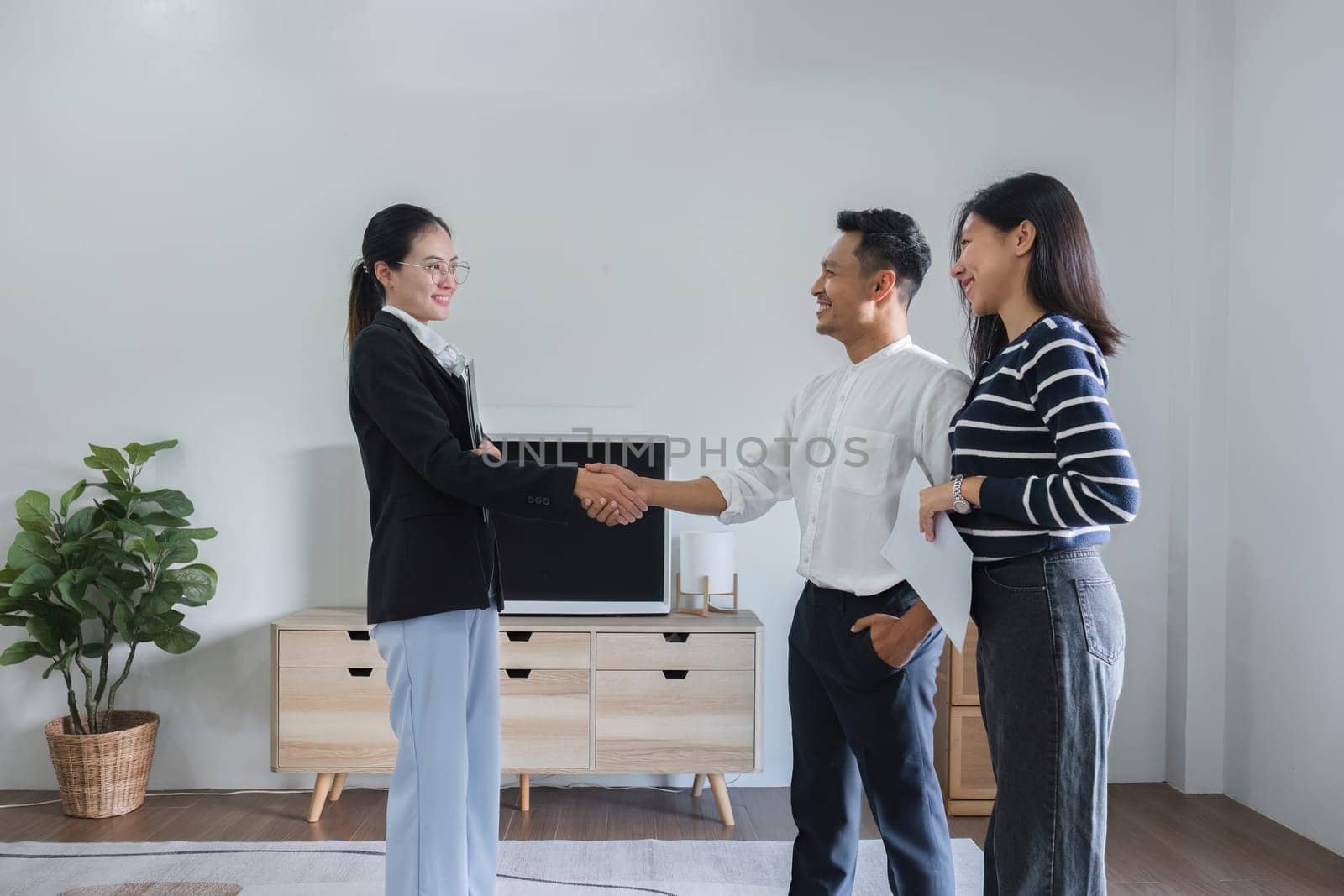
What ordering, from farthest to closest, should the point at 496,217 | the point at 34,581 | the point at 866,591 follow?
1. the point at 496,217
2. the point at 34,581
3. the point at 866,591

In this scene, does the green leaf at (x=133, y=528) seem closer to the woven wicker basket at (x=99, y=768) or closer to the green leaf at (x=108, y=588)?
the green leaf at (x=108, y=588)

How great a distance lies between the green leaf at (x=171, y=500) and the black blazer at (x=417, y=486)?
157 cm

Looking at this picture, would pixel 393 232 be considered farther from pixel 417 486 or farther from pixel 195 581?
pixel 195 581

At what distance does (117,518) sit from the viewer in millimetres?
3188

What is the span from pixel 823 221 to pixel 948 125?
0.59 metres

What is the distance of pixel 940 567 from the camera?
1.51 m

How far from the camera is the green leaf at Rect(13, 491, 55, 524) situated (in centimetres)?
312

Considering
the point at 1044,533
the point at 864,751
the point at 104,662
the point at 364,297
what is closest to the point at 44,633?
the point at 104,662

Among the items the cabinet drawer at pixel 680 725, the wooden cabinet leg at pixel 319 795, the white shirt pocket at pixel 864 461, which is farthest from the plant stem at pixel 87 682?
the white shirt pocket at pixel 864 461

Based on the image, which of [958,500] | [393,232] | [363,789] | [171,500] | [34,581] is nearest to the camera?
[958,500]

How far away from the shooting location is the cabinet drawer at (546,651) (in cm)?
307

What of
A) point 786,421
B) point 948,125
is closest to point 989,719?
point 786,421

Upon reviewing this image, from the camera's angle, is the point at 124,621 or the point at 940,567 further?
the point at 124,621

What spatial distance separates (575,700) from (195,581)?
4.30ft
